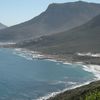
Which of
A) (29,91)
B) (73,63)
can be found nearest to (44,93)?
(29,91)

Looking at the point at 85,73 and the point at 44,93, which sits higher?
the point at 44,93

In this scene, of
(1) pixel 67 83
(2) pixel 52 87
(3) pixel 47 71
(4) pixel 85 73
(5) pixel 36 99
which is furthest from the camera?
(3) pixel 47 71

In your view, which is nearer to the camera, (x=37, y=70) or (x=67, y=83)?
(x=67, y=83)

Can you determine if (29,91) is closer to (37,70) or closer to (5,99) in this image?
(5,99)

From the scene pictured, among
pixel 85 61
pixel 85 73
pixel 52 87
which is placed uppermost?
pixel 52 87

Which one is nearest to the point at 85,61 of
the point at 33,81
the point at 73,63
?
the point at 73,63

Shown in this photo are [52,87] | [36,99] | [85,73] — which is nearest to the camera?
[36,99]

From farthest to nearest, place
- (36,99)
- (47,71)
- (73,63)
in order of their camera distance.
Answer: (73,63)
(47,71)
(36,99)

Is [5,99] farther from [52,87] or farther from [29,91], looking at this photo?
[52,87]

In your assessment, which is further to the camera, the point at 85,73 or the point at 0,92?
the point at 85,73
